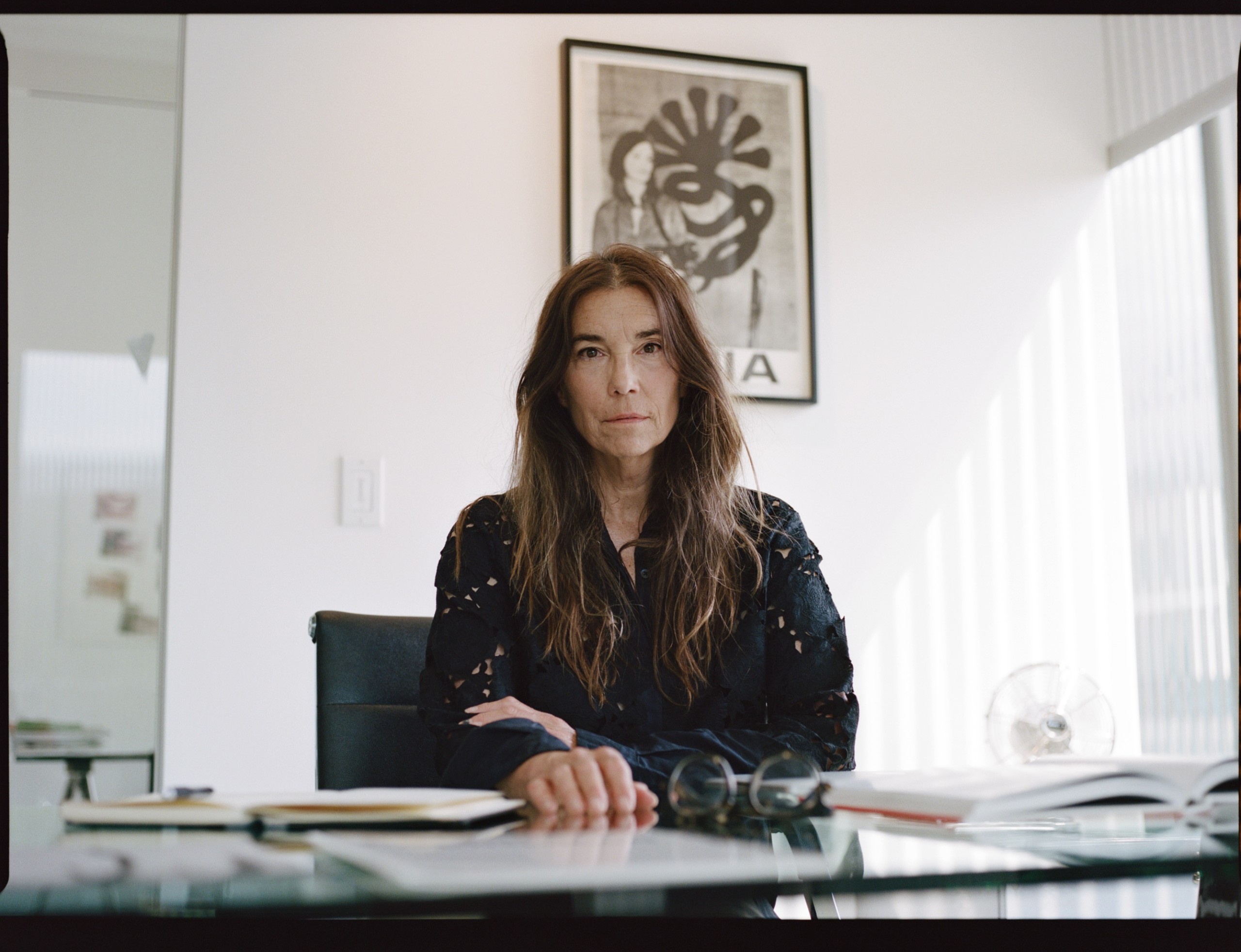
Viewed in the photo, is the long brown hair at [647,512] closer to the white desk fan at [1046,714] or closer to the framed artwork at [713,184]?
the framed artwork at [713,184]

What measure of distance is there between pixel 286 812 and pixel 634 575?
941 millimetres

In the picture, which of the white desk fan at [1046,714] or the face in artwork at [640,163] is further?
the face in artwork at [640,163]

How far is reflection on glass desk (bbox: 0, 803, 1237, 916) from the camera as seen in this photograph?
50 cm

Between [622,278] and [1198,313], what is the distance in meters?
2.00

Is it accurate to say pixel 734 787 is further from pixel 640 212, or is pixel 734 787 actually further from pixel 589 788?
pixel 640 212

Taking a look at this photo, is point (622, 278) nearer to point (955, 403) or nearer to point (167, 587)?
point (167, 587)

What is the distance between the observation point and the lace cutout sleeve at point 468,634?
1.45 meters

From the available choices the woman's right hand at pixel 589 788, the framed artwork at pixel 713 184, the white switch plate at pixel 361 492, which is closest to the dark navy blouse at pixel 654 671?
the woman's right hand at pixel 589 788

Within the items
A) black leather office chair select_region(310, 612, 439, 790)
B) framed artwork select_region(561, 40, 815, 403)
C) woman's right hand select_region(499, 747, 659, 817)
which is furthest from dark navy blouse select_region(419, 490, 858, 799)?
framed artwork select_region(561, 40, 815, 403)

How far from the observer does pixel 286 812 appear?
74cm

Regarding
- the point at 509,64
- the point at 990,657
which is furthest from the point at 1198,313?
the point at 509,64

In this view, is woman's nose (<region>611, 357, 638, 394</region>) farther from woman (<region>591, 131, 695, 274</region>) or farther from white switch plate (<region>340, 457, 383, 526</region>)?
woman (<region>591, 131, 695, 274</region>)

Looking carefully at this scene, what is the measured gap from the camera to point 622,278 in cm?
175

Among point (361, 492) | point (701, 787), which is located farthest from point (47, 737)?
point (701, 787)
